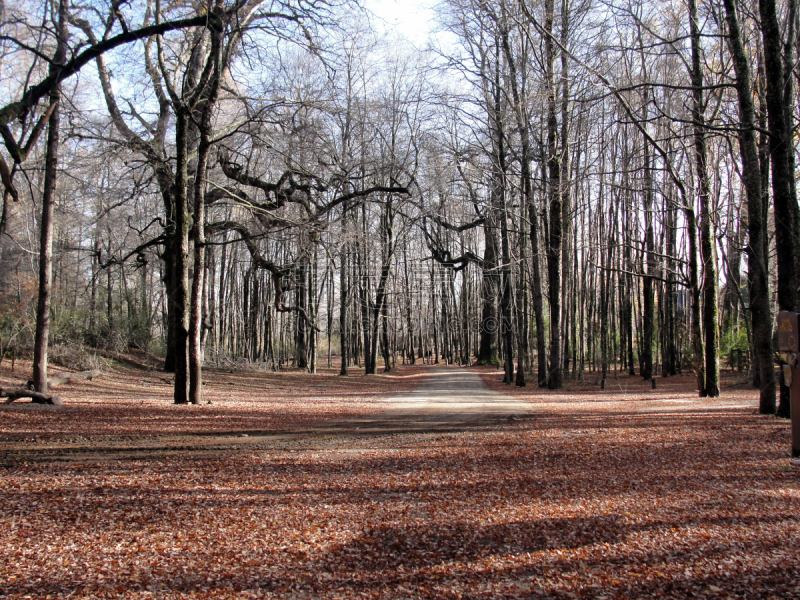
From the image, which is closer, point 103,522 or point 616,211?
point 103,522

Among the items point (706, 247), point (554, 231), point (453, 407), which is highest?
point (554, 231)

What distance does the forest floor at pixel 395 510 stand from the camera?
3.27 metres

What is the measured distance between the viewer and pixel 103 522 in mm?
4141

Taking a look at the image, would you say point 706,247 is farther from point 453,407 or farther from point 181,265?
point 181,265

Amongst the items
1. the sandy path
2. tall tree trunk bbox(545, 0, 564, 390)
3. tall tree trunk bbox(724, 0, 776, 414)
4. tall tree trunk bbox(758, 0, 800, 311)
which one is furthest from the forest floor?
tall tree trunk bbox(545, 0, 564, 390)

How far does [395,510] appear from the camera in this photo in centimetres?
462

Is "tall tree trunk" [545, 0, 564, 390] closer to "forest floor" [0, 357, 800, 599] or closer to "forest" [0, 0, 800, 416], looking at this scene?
"forest" [0, 0, 800, 416]

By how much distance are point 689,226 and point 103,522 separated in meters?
14.1

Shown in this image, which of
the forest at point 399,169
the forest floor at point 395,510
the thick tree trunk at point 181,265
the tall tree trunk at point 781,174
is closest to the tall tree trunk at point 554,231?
the forest at point 399,169

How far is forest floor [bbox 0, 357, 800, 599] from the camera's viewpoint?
327cm

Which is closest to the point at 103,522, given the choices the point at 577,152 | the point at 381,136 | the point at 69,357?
the point at 69,357

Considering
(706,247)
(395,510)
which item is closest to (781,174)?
(706,247)

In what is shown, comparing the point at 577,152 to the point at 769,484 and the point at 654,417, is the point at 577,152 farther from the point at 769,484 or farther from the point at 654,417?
the point at 769,484

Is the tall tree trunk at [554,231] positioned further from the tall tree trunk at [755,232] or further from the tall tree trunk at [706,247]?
the tall tree trunk at [755,232]
